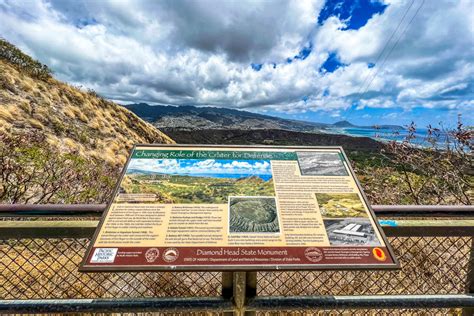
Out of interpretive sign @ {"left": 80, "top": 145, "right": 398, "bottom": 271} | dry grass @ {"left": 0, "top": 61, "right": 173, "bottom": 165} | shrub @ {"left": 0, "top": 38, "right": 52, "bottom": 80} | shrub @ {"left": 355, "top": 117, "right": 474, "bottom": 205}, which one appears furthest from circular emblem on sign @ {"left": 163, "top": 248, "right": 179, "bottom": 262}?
shrub @ {"left": 0, "top": 38, "right": 52, "bottom": 80}

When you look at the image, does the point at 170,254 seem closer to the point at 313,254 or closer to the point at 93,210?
the point at 93,210

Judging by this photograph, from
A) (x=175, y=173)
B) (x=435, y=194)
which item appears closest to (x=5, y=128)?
(x=175, y=173)

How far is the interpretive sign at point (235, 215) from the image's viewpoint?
1.85 meters

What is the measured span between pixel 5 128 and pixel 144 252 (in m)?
12.1

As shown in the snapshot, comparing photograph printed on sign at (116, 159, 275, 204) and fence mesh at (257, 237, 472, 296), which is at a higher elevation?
photograph printed on sign at (116, 159, 275, 204)

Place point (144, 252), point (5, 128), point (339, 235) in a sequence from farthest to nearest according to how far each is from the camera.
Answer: point (5, 128)
point (339, 235)
point (144, 252)

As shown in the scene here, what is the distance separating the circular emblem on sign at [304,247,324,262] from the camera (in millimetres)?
1861

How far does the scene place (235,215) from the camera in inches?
81.0

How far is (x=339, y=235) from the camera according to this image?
Answer: 1.99 m

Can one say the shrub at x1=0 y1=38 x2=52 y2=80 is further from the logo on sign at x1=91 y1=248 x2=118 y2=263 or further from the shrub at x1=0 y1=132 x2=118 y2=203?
the logo on sign at x1=91 y1=248 x2=118 y2=263

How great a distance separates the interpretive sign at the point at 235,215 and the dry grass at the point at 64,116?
1132 cm

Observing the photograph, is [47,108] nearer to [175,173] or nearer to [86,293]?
[86,293]

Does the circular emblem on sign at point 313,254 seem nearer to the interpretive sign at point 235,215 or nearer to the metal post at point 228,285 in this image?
the interpretive sign at point 235,215

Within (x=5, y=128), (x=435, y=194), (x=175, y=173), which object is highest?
(x=5, y=128)
